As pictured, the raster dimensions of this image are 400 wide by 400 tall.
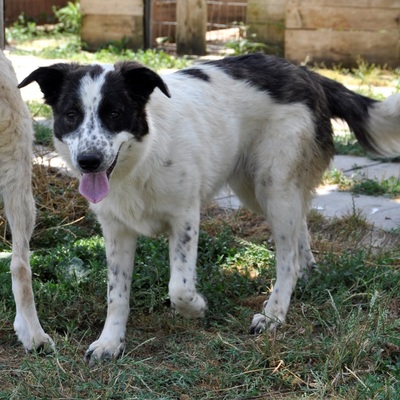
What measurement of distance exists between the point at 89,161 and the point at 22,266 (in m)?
0.72

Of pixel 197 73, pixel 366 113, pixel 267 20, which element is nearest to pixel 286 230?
pixel 366 113

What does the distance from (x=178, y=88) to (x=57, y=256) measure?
1.27 m

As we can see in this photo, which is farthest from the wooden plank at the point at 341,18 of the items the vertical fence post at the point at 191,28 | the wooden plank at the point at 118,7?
the wooden plank at the point at 118,7

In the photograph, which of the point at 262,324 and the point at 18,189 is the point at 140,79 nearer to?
the point at 18,189

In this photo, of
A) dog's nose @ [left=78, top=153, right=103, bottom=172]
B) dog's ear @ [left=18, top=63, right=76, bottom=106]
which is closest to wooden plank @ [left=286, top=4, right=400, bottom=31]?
dog's ear @ [left=18, top=63, right=76, bottom=106]

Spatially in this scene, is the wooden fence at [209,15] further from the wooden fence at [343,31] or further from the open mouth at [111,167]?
the open mouth at [111,167]

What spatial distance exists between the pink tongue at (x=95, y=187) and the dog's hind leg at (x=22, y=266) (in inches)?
16.5

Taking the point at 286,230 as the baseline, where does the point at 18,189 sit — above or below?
above

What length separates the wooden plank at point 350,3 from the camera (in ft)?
36.2

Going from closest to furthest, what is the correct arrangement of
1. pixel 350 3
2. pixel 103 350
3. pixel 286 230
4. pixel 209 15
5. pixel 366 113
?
pixel 103 350, pixel 286 230, pixel 366 113, pixel 350 3, pixel 209 15

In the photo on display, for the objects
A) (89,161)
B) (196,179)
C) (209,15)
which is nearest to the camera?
(89,161)

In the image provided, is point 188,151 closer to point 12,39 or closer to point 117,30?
point 117,30

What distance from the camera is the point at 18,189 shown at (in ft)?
14.1

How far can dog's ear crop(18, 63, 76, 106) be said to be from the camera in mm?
4199
